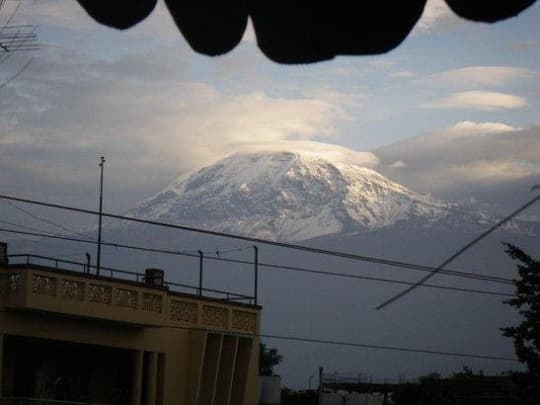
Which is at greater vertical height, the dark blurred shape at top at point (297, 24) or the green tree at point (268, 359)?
the green tree at point (268, 359)

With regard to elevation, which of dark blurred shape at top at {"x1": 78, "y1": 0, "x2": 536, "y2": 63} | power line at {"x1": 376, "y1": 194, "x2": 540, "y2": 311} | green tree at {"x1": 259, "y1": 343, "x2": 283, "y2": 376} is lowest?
power line at {"x1": 376, "y1": 194, "x2": 540, "y2": 311}

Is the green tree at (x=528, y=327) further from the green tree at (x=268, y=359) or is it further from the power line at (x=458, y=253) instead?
the green tree at (x=268, y=359)

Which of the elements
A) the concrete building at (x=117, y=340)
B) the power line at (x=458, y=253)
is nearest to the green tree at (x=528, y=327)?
the concrete building at (x=117, y=340)

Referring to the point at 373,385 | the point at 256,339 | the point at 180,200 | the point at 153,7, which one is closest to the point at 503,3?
the point at 153,7

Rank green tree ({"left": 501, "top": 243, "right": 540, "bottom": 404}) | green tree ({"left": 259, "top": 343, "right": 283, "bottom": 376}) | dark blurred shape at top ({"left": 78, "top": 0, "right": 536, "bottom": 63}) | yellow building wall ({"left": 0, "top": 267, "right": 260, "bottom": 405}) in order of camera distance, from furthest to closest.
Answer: green tree ({"left": 259, "top": 343, "right": 283, "bottom": 376})
green tree ({"left": 501, "top": 243, "right": 540, "bottom": 404})
yellow building wall ({"left": 0, "top": 267, "right": 260, "bottom": 405})
dark blurred shape at top ({"left": 78, "top": 0, "right": 536, "bottom": 63})

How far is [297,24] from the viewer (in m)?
1.42

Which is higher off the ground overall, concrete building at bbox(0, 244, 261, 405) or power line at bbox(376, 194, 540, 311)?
concrete building at bbox(0, 244, 261, 405)

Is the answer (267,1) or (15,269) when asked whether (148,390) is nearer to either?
(15,269)

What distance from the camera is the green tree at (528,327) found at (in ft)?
95.0

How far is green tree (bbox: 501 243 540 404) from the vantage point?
95.0 ft

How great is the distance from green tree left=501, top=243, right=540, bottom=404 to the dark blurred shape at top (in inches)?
1093

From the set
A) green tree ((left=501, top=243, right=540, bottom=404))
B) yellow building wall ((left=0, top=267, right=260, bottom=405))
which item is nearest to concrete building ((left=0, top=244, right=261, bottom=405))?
yellow building wall ((left=0, top=267, right=260, bottom=405))

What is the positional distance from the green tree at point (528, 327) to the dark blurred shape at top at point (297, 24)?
27.7 meters

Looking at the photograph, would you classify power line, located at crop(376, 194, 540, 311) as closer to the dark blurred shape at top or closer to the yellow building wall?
the dark blurred shape at top
